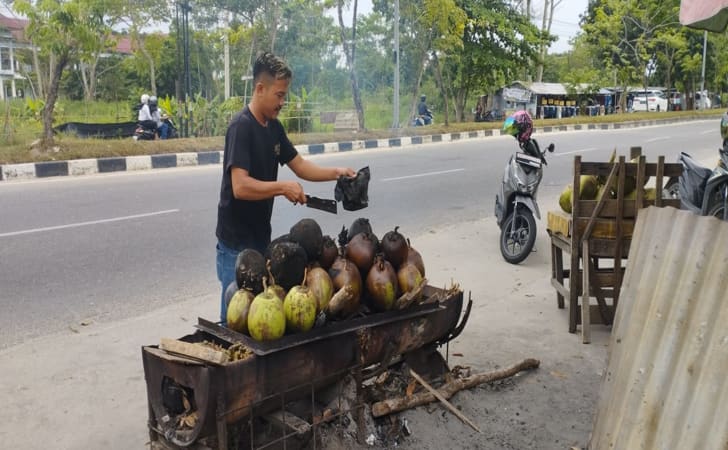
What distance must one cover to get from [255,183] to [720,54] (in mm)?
46997

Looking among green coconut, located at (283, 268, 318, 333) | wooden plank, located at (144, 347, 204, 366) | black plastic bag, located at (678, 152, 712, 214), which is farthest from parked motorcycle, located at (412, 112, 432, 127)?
wooden plank, located at (144, 347, 204, 366)

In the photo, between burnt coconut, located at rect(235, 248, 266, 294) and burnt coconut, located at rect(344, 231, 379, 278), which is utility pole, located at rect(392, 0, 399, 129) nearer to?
burnt coconut, located at rect(344, 231, 379, 278)

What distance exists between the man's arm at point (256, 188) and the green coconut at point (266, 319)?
554 mm

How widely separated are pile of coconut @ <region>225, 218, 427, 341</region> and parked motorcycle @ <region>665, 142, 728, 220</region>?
356 centimetres

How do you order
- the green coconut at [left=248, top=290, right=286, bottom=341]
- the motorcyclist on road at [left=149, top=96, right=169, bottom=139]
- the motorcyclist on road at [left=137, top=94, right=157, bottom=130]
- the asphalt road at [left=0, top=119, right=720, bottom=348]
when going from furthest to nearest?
the motorcyclist on road at [left=149, top=96, right=169, bottom=139] → the motorcyclist on road at [left=137, top=94, right=157, bottom=130] → the asphalt road at [left=0, top=119, right=720, bottom=348] → the green coconut at [left=248, top=290, right=286, bottom=341]

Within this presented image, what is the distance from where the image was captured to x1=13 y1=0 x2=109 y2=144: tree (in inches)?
454

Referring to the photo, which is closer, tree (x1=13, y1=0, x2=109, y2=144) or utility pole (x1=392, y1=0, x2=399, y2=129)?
tree (x1=13, y1=0, x2=109, y2=144)

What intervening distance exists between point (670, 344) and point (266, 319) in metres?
1.37

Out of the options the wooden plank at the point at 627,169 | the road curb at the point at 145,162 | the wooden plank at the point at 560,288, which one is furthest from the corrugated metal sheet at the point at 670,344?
the road curb at the point at 145,162

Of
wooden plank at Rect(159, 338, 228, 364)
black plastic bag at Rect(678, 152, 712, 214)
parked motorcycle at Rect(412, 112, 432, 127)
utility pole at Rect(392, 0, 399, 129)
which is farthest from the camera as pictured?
parked motorcycle at Rect(412, 112, 432, 127)

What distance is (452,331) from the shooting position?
11.0ft

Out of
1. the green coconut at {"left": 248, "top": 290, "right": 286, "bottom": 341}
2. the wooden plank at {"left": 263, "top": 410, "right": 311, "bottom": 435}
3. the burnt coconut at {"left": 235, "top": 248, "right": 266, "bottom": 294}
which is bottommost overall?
the wooden plank at {"left": 263, "top": 410, "right": 311, "bottom": 435}

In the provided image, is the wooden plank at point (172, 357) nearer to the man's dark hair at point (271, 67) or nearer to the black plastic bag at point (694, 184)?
the man's dark hair at point (271, 67)

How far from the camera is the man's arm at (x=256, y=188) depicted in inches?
111
